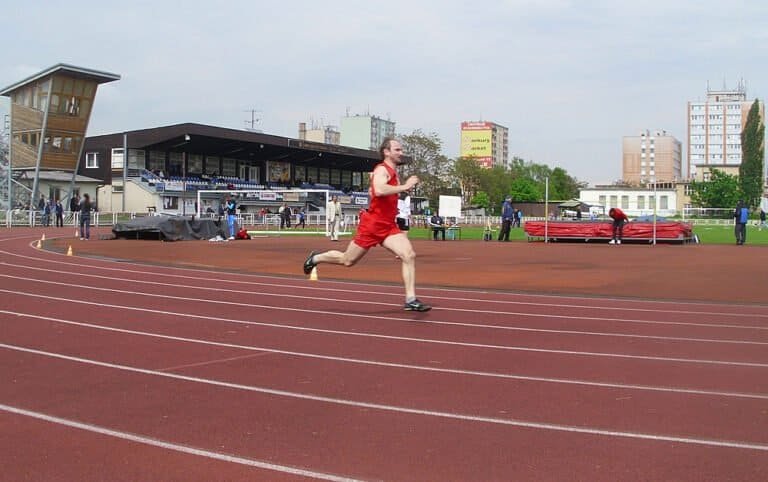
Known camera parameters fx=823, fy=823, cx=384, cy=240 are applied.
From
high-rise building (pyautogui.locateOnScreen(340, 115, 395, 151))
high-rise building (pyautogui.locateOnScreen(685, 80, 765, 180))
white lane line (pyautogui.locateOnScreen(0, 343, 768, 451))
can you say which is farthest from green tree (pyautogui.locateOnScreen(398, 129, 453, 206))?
high-rise building (pyautogui.locateOnScreen(685, 80, 765, 180))

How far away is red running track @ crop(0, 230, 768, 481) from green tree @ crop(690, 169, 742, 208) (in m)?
106

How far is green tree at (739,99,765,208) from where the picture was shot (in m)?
109

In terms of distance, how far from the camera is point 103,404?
16.9 ft

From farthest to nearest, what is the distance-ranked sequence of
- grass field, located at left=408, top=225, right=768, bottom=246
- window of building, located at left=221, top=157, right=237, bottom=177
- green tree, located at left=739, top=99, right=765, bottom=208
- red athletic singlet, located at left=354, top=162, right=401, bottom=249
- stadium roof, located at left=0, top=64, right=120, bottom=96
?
green tree, located at left=739, top=99, right=765, bottom=208 < window of building, located at left=221, top=157, right=237, bottom=177 < stadium roof, located at left=0, top=64, right=120, bottom=96 < grass field, located at left=408, top=225, right=768, bottom=246 < red athletic singlet, located at left=354, top=162, right=401, bottom=249

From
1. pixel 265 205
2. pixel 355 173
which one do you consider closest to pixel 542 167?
pixel 355 173

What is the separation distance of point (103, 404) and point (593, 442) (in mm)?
2979

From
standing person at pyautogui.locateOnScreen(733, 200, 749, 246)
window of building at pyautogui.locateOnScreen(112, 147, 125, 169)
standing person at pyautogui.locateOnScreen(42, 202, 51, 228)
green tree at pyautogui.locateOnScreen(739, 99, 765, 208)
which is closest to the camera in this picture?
standing person at pyautogui.locateOnScreen(733, 200, 749, 246)

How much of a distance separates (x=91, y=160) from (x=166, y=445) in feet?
222

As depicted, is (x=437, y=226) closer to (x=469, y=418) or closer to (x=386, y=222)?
(x=386, y=222)

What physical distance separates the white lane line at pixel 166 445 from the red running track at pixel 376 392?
0.7 inches

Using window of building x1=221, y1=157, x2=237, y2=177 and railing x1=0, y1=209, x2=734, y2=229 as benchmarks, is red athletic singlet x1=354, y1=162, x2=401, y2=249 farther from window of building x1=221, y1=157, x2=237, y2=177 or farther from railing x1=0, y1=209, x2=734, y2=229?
window of building x1=221, y1=157, x2=237, y2=177

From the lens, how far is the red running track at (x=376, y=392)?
13.3ft

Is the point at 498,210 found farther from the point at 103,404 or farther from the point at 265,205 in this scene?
the point at 103,404

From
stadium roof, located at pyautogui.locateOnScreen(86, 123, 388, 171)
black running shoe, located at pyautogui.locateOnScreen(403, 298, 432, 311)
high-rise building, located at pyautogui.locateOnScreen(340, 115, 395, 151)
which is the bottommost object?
black running shoe, located at pyautogui.locateOnScreen(403, 298, 432, 311)
